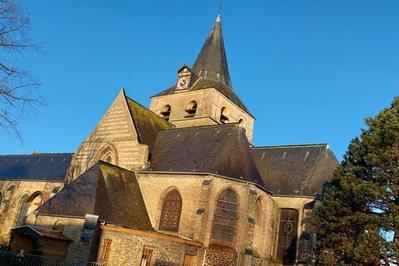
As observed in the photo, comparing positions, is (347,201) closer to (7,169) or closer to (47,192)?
(47,192)

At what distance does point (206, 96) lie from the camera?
33.9m

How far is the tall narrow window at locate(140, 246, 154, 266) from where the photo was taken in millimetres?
19594

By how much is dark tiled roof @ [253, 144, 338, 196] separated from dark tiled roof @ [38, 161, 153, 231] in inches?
343

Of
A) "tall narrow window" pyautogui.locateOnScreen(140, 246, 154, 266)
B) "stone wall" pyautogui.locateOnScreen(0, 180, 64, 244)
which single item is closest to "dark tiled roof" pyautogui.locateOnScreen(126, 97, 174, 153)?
"tall narrow window" pyautogui.locateOnScreen(140, 246, 154, 266)

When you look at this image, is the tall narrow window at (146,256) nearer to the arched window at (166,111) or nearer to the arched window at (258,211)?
the arched window at (258,211)

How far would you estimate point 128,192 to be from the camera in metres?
22.9

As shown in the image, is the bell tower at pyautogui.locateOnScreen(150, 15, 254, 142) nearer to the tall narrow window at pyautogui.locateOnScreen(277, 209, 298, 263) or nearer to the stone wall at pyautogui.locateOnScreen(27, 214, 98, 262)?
the tall narrow window at pyautogui.locateOnScreen(277, 209, 298, 263)

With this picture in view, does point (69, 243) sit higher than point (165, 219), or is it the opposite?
point (165, 219)

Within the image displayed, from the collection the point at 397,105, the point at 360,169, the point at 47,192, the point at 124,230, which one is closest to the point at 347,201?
the point at 360,169

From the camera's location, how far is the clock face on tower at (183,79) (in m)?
36.1

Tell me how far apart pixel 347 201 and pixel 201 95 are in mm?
18866

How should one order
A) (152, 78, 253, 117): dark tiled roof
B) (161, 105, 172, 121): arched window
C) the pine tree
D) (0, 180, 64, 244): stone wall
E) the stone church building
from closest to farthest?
the pine tree
the stone church building
(0, 180, 64, 244): stone wall
(152, 78, 253, 117): dark tiled roof
(161, 105, 172, 121): arched window

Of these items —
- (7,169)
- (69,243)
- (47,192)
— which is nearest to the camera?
(69,243)

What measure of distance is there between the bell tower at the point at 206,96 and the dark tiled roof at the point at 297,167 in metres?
6.55
